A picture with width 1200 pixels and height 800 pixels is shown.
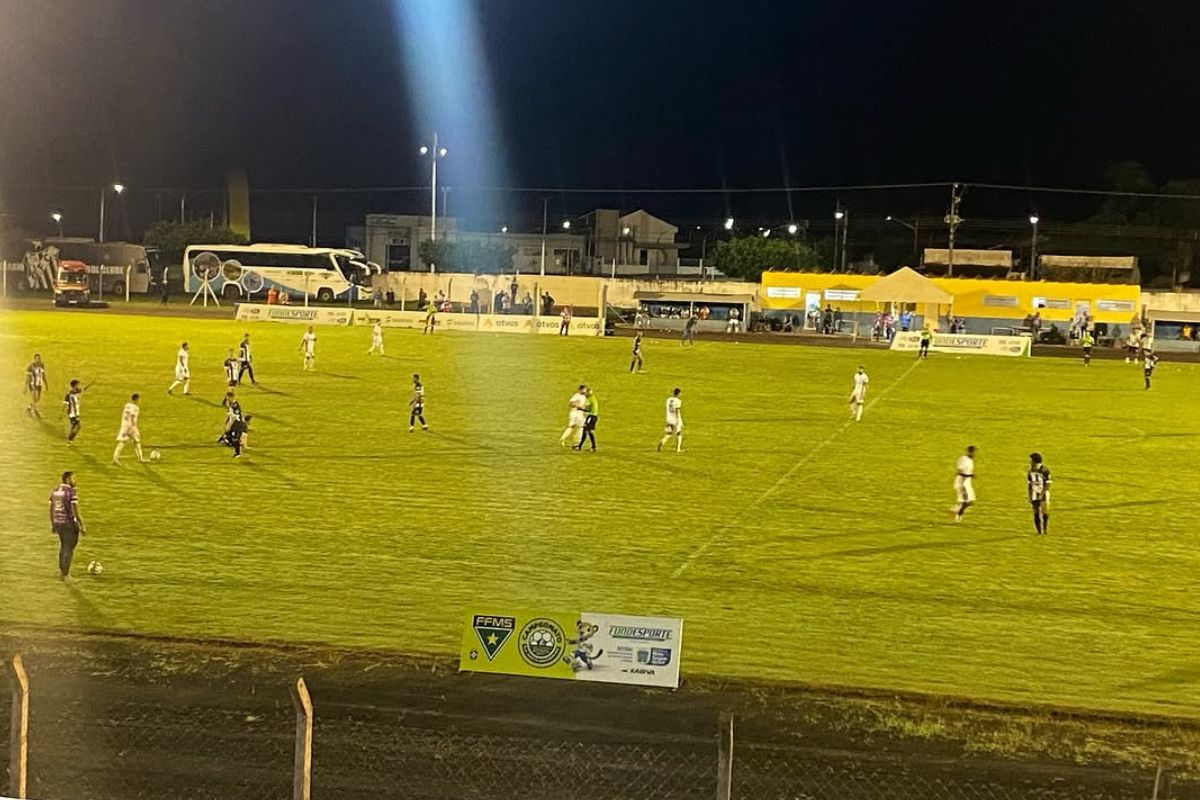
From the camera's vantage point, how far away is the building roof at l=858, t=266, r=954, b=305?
2830 inches

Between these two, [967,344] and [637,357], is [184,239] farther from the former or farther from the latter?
[637,357]

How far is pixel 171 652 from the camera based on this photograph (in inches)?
549

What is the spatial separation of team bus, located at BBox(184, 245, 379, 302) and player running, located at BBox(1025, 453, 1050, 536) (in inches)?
3121

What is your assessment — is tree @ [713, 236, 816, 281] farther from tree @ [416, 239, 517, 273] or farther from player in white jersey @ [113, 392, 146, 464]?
player in white jersey @ [113, 392, 146, 464]

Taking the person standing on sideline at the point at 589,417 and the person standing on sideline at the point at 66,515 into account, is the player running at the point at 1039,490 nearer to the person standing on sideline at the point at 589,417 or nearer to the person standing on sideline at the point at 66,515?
the person standing on sideline at the point at 589,417

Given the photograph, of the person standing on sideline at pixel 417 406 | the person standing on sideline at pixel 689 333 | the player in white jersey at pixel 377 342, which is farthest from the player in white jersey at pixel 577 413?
the person standing on sideline at pixel 689 333

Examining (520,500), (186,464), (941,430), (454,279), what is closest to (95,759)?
(520,500)

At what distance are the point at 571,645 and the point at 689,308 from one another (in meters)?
69.9

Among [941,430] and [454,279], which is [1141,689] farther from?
[454,279]

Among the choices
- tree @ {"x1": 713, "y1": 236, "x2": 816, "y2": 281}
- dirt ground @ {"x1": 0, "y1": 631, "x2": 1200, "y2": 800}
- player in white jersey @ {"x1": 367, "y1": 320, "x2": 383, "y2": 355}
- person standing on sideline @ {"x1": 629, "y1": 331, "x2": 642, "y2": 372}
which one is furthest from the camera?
tree @ {"x1": 713, "y1": 236, "x2": 816, "y2": 281}

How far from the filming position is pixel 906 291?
72.5m

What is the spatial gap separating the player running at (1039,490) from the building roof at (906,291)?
5046 cm

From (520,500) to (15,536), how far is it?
8900mm

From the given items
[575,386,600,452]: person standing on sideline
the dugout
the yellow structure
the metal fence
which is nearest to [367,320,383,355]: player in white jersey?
[575,386,600,452]: person standing on sideline
